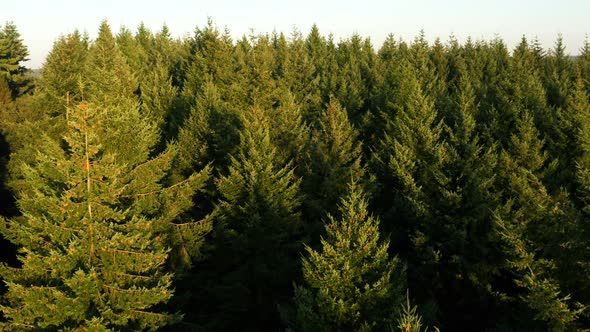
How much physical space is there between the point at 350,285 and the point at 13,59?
8231 cm

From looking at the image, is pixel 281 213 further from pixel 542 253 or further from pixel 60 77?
pixel 60 77

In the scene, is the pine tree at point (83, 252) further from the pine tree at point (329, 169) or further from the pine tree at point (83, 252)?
the pine tree at point (329, 169)

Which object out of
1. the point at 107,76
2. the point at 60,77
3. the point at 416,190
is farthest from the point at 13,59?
the point at 416,190

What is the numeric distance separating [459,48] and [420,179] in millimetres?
55857

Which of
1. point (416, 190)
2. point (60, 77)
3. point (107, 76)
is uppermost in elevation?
point (60, 77)

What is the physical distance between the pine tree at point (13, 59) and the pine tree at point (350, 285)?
71048mm

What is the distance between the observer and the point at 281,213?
23469 millimetres

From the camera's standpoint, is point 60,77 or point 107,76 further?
point 60,77

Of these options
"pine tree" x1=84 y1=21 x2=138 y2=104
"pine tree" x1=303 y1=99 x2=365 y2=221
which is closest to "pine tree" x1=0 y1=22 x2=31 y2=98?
"pine tree" x1=84 y1=21 x2=138 y2=104

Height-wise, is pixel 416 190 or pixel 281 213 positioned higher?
pixel 416 190

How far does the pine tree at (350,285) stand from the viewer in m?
13.8

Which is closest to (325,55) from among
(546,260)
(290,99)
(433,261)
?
(290,99)

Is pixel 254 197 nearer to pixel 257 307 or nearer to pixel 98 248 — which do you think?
pixel 257 307

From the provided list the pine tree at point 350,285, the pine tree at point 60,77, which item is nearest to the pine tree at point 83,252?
the pine tree at point 350,285
